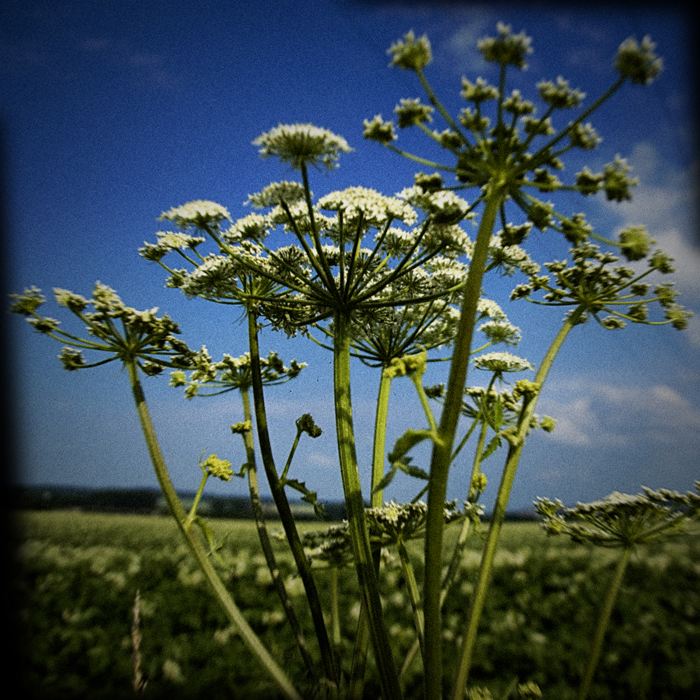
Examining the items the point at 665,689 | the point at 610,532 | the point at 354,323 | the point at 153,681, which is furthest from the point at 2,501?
the point at 665,689

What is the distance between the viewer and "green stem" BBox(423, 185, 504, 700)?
1.30 m

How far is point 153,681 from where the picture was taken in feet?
9.04

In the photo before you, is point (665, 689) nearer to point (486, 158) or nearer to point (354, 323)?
point (354, 323)

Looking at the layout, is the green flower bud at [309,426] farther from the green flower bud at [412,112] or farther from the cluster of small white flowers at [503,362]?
the green flower bud at [412,112]

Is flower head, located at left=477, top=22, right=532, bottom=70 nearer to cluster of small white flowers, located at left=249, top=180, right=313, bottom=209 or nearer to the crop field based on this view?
cluster of small white flowers, located at left=249, top=180, right=313, bottom=209

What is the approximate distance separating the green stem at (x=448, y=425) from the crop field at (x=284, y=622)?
151cm

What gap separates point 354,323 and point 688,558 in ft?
10.1

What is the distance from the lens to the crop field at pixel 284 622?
8.50 ft

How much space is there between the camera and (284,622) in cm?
333

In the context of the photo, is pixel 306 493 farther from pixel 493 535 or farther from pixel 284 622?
pixel 284 622

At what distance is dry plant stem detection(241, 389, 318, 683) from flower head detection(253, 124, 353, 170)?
143 centimetres

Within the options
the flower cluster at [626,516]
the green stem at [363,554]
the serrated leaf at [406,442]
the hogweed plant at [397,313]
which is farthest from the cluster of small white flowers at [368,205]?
the flower cluster at [626,516]

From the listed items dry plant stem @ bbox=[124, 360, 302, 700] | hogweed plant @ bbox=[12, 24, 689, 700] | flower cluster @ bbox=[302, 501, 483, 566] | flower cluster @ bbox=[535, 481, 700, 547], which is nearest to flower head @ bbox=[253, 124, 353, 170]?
hogweed plant @ bbox=[12, 24, 689, 700]

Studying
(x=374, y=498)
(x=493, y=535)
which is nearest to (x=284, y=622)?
(x=374, y=498)
